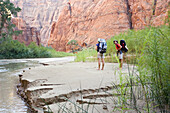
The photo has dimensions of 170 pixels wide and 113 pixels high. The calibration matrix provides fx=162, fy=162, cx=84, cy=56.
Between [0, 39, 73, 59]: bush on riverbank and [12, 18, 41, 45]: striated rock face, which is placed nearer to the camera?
[0, 39, 73, 59]: bush on riverbank

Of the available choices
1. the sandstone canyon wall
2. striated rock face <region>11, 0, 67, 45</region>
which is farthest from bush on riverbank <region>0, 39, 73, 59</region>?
striated rock face <region>11, 0, 67, 45</region>

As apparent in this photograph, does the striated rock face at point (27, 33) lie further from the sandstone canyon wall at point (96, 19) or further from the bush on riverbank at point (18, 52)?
the bush on riverbank at point (18, 52)

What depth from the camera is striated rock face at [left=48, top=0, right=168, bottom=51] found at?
95.3ft

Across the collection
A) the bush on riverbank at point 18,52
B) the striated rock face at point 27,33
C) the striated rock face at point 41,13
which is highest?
the striated rock face at point 41,13

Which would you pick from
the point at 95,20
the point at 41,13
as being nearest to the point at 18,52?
the point at 95,20

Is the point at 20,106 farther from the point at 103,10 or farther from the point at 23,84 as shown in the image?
the point at 103,10

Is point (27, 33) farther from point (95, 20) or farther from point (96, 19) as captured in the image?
point (96, 19)

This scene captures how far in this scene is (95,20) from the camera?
33562mm

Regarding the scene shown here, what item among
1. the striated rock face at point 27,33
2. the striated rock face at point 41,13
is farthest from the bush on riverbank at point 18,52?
the striated rock face at point 41,13

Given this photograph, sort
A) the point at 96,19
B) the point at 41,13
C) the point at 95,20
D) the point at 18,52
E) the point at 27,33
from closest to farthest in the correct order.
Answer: the point at 18,52, the point at 96,19, the point at 95,20, the point at 27,33, the point at 41,13

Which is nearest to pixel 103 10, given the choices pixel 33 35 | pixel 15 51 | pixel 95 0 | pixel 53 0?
pixel 95 0

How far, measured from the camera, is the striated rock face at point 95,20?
29.0m

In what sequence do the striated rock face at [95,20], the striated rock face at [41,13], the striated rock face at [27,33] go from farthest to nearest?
the striated rock face at [41,13], the striated rock face at [27,33], the striated rock face at [95,20]

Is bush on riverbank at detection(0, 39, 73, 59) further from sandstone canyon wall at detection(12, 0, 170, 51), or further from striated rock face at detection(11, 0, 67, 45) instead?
striated rock face at detection(11, 0, 67, 45)
